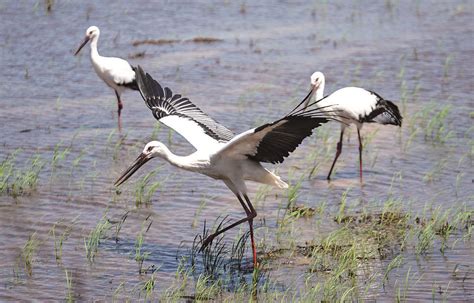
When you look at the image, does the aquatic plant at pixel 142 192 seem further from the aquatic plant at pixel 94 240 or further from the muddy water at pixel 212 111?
the aquatic plant at pixel 94 240

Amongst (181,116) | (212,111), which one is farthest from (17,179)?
(212,111)

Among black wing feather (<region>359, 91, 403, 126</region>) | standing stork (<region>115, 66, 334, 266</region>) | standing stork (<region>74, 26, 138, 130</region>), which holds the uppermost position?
standing stork (<region>74, 26, 138, 130</region>)

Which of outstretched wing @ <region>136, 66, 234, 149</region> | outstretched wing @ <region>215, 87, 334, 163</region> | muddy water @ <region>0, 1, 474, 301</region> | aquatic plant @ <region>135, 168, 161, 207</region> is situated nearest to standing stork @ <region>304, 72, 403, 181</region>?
muddy water @ <region>0, 1, 474, 301</region>

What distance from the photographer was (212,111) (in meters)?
11.2

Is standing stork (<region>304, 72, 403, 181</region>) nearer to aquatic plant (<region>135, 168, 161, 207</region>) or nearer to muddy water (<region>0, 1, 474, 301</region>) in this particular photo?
muddy water (<region>0, 1, 474, 301</region>)

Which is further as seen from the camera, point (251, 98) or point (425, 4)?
point (425, 4)

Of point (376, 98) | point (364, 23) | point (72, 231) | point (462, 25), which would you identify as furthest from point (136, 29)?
point (72, 231)

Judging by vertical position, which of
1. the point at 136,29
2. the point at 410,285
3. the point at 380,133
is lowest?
the point at 410,285

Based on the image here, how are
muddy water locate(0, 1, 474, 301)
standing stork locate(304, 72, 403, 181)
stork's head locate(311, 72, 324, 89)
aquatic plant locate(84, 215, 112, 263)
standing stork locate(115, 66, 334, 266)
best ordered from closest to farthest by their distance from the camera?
standing stork locate(115, 66, 334, 266) → aquatic plant locate(84, 215, 112, 263) → muddy water locate(0, 1, 474, 301) → standing stork locate(304, 72, 403, 181) → stork's head locate(311, 72, 324, 89)

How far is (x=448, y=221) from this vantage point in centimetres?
770

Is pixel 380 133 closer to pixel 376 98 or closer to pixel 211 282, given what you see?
pixel 376 98

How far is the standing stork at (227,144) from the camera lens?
6.29m

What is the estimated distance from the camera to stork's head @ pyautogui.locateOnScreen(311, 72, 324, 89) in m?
10.1

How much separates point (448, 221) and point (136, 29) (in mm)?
8442
